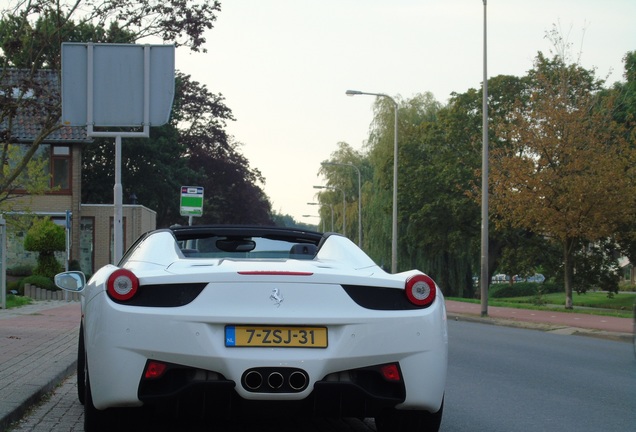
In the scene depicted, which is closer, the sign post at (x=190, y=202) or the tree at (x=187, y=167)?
the sign post at (x=190, y=202)

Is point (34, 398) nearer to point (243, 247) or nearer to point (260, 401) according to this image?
point (243, 247)

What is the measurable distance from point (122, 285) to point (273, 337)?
89 centimetres

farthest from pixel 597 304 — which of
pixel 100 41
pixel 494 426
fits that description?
pixel 494 426

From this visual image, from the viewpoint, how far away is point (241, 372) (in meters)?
5.12

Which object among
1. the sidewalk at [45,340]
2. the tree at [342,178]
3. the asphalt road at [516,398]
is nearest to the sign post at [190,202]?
the sidewalk at [45,340]

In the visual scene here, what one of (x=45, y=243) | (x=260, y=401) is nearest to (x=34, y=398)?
(x=260, y=401)

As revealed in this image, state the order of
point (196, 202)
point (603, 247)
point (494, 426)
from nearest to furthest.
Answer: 1. point (494, 426)
2. point (196, 202)
3. point (603, 247)

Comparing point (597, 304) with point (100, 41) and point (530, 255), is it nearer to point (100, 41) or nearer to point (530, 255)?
point (530, 255)

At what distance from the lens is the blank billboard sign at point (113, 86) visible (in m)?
14.9

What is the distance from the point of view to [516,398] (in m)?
8.92

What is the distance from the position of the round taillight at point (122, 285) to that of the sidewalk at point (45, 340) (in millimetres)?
1606

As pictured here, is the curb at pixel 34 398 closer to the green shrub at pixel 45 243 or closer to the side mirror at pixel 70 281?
the side mirror at pixel 70 281

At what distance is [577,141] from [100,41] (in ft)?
65.2

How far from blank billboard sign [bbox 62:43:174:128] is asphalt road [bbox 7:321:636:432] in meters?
5.90
